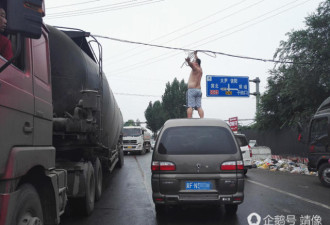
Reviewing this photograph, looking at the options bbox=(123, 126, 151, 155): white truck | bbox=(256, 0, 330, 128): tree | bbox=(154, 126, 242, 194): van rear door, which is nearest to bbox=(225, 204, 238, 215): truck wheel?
bbox=(154, 126, 242, 194): van rear door

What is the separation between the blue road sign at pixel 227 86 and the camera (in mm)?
20047

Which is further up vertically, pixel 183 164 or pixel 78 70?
pixel 78 70

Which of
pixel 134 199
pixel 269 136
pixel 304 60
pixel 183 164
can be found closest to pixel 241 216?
pixel 183 164

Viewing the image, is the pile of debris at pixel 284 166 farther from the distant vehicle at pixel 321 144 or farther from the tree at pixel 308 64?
the tree at pixel 308 64

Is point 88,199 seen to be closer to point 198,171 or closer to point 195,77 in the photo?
point 198,171

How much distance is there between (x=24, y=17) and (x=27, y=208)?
165cm

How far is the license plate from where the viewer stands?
484 cm

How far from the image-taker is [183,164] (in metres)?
4.92

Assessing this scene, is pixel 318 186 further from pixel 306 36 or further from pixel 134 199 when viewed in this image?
pixel 306 36

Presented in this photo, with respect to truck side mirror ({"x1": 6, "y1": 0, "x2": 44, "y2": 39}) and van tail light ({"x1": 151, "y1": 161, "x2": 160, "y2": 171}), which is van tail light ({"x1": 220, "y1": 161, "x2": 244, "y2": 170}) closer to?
van tail light ({"x1": 151, "y1": 161, "x2": 160, "y2": 171})

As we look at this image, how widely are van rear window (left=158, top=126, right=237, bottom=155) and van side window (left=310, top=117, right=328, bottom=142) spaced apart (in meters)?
5.45

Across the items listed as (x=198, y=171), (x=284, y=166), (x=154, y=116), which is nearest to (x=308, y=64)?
(x=284, y=166)

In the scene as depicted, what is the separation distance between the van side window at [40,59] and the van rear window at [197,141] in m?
2.19

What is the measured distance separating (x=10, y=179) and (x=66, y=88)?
299cm
